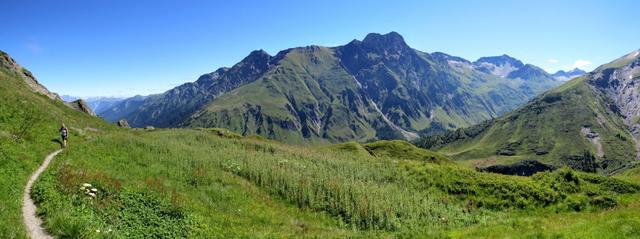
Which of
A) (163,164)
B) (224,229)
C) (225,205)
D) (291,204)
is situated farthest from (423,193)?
(163,164)

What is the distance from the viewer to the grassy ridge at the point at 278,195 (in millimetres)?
21013

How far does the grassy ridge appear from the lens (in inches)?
827

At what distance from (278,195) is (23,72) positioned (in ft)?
334

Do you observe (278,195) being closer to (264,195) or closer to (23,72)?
(264,195)

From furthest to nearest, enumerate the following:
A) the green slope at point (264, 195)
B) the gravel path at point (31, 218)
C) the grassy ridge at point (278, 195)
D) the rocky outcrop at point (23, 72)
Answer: the rocky outcrop at point (23, 72) → the grassy ridge at point (278, 195) → the green slope at point (264, 195) → the gravel path at point (31, 218)

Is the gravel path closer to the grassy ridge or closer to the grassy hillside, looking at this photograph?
the grassy hillside

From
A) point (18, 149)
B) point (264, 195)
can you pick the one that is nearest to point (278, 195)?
point (264, 195)

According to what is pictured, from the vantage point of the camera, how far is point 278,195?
34.8m

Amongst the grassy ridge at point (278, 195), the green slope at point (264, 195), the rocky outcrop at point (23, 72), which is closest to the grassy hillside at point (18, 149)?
the green slope at point (264, 195)

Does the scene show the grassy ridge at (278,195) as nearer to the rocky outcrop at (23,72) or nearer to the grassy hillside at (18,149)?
the grassy hillside at (18,149)

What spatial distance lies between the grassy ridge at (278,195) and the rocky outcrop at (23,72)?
70.2 meters

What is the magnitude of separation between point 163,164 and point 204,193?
9146mm

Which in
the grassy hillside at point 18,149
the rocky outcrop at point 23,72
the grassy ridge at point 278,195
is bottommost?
the grassy ridge at point 278,195

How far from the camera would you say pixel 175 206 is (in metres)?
23.0
